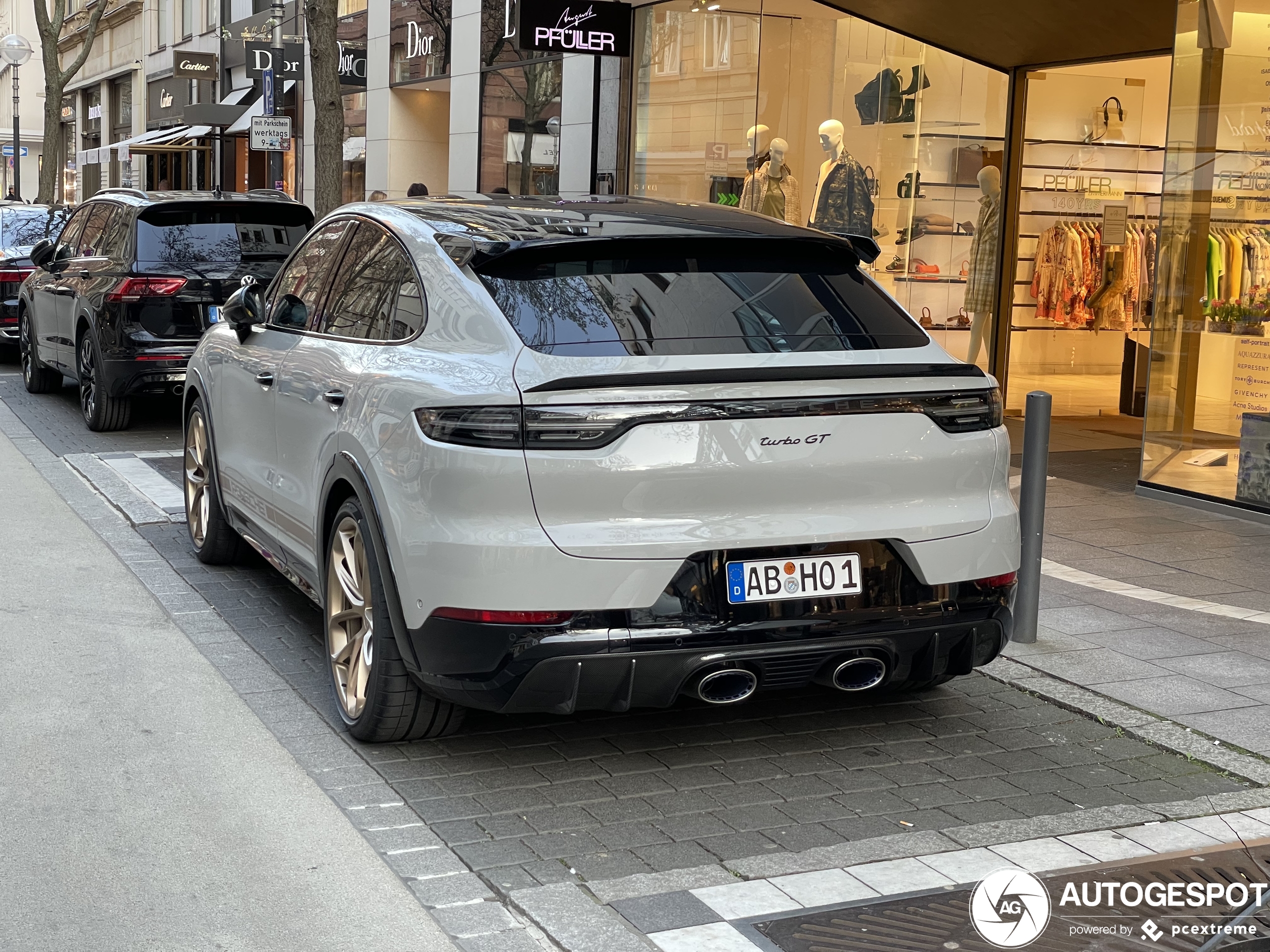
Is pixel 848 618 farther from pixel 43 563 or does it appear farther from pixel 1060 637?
pixel 43 563

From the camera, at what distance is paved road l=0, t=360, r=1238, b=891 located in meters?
4.14

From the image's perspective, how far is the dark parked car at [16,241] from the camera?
16.7 meters

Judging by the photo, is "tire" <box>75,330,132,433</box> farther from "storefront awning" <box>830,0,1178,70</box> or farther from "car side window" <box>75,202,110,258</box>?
"storefront awning" <box>830,0,1178,70</box>

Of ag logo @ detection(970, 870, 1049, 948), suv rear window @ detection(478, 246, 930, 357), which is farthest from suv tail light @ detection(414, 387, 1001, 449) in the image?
ag logo @ detection(970, 870, 1049, 948)

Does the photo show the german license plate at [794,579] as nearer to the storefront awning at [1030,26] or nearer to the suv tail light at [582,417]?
the suv tail light at [582,417]

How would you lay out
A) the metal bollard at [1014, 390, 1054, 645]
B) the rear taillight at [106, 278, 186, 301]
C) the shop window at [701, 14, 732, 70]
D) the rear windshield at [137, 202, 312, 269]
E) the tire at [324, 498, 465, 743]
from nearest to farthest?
the tire at [324, 498, 465, 743], the metal bollard at [1014, 390, 1054, 645], the rear taillight at [106, 278, 186, 301], the rear windshield at [137, 202, 312, 269], the shop window at [701, 14, 732, 70]

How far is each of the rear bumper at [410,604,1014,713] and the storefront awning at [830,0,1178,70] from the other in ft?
27.0

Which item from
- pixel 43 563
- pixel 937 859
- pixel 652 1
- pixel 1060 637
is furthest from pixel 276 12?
pixel 937 859

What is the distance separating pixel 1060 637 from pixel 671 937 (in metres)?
3.28

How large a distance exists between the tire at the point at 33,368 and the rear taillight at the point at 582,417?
1120 cm

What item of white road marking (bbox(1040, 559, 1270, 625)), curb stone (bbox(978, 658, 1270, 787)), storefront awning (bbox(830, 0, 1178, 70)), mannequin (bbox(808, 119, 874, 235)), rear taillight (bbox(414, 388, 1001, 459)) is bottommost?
curb stone (bbox(978, 658, 1270, 787))

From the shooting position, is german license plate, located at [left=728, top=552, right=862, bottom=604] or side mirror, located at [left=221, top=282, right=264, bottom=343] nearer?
german license plate, located at [left=728, top=552, right=862, bottom=604]

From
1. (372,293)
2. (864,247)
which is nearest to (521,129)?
(372,293)

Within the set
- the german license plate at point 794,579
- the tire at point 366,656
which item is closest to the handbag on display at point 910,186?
the tire at point 366,656
